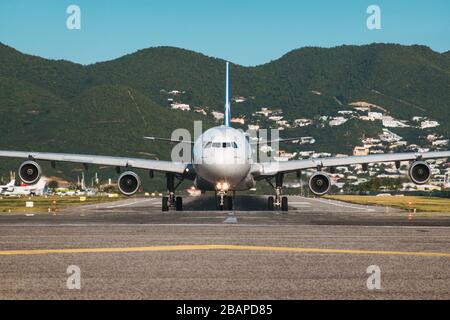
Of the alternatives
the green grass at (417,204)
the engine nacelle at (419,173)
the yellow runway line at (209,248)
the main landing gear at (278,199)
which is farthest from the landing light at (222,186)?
the yellow runway line at (209,248)

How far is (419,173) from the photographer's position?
4481cm

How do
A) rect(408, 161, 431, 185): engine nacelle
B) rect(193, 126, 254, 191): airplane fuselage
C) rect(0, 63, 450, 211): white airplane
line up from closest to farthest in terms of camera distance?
rect(193, 126, 254, 191): airplane fuselage
rect(0, 63, 450, 211): white airplane
rect(408, 161, 431, 185): engine nacelle

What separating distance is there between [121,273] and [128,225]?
15362 mm

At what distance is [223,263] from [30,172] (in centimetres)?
3178

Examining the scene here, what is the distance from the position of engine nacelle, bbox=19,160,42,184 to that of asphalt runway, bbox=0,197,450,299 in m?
19.6

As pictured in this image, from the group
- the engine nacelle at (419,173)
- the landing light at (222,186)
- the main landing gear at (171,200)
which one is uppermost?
the engine nacelle at (419,173)

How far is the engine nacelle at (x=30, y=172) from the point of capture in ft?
146

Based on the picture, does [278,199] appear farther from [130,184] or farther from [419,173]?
[130,184]

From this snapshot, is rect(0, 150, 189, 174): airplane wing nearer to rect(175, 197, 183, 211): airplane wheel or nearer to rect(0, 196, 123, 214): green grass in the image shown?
rect(175, 197, 183, 211): airplane wheel

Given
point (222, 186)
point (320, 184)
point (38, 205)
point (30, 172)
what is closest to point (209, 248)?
point (222, 186)

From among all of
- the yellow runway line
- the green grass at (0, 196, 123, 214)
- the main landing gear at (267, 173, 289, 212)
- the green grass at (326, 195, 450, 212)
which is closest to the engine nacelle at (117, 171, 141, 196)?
the green grass at (0, 196, 123, 214)

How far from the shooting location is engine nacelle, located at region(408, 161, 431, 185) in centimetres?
4469

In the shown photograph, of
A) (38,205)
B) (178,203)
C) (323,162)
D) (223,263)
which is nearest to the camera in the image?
(223,263)

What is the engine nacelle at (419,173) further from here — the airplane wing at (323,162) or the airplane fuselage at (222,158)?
the airplane fuselage at (222,158)
